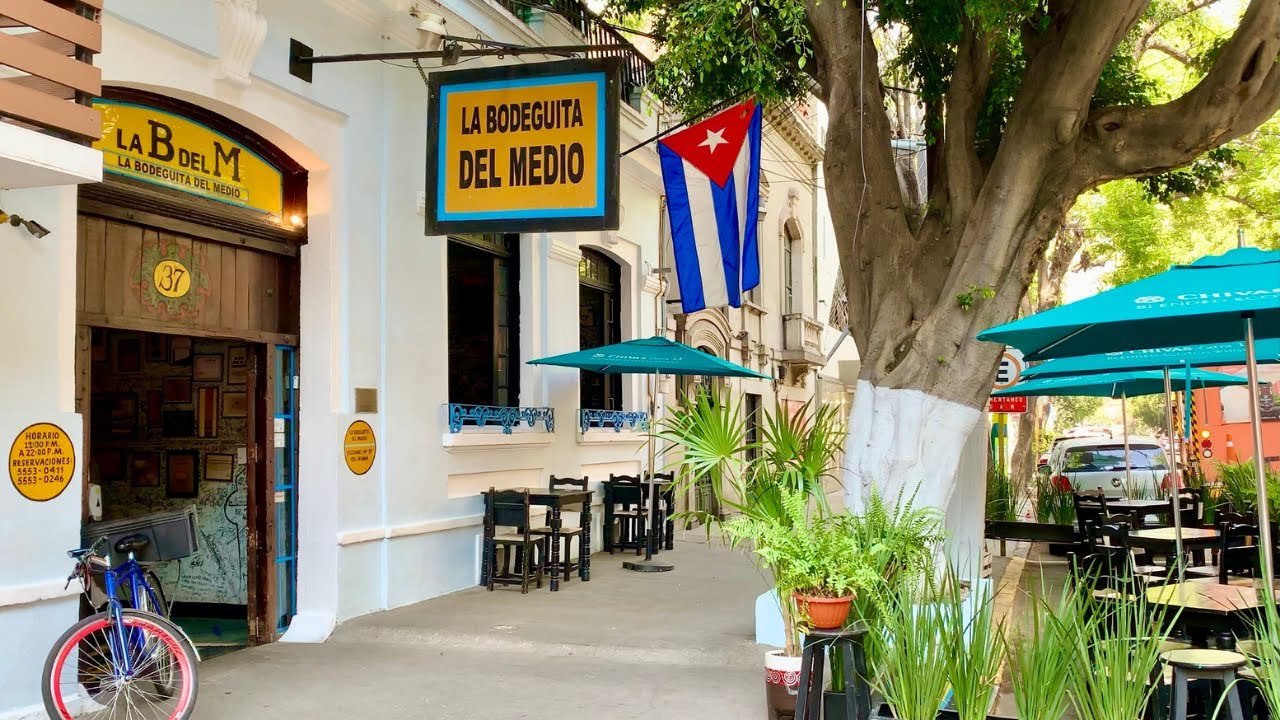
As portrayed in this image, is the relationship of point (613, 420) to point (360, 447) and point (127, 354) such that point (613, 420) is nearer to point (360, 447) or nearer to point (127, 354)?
point (360, 447)

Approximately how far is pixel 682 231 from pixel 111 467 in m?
5.76

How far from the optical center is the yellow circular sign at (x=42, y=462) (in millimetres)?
6027

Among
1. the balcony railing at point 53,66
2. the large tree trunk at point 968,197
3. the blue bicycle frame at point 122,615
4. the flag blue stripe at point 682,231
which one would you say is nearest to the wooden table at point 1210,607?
the large tree trunk at point 968,197

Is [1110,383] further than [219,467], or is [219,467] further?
[1110,383]

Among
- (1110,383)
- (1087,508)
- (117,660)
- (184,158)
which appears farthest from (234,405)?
(1110,383)

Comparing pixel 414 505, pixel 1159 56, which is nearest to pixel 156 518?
pixel 414 505

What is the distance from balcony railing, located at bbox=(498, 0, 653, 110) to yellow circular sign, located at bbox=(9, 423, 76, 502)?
259 inches

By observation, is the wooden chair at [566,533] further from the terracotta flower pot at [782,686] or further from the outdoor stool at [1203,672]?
the outdoor stool at [1203,672]

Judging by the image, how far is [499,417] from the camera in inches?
451

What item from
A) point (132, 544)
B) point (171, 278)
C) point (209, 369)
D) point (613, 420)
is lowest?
point (132, 544)

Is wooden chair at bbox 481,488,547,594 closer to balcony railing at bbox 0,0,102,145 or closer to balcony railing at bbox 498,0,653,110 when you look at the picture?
balcony railing at bbox 498,0,653,110

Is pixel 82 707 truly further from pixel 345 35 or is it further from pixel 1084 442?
pixel 1084 442

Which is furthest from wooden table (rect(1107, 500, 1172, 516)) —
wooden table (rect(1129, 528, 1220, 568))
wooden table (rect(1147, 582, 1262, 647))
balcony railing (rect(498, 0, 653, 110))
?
balcony railing (rect(498, 0, 653, 110))

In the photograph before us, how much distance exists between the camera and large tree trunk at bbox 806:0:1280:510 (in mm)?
7508
